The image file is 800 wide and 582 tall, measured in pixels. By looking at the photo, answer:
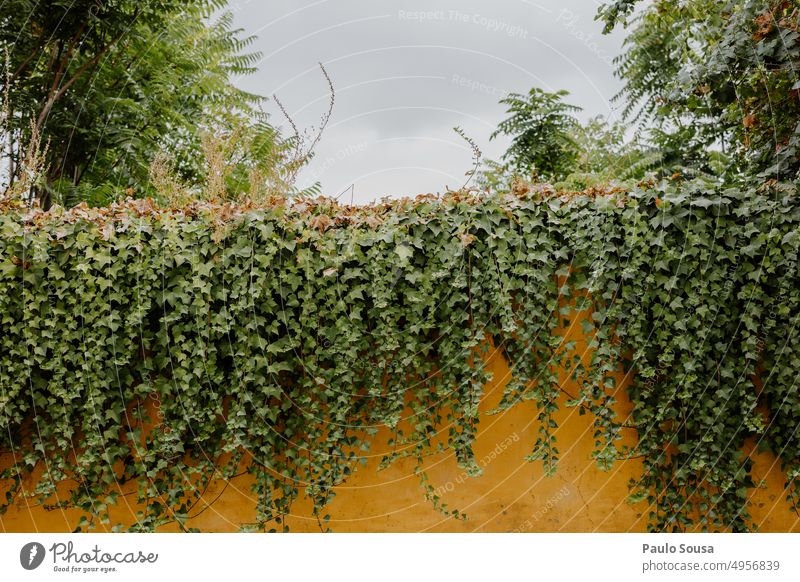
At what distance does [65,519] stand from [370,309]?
81.5 inches

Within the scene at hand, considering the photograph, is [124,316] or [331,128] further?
[331,128]

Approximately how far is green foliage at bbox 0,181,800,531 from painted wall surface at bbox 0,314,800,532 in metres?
0.12

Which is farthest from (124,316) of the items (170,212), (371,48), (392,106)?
(371,48)

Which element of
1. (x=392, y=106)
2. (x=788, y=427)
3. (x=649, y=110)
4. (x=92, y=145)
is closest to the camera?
(x=788, y=427)

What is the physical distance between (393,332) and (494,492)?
106cm

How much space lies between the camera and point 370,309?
3.23 m

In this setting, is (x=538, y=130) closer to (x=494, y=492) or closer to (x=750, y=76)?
(x=750, y=76)

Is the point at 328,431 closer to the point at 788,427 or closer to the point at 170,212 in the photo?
the point at 170,212

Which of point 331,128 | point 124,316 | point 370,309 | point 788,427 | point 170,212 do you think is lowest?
point 788,427
